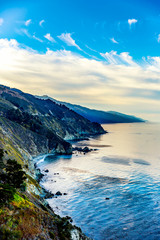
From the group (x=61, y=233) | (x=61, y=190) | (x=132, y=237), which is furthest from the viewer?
(x=61, y=190)

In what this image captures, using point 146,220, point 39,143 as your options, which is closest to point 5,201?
point 146,220

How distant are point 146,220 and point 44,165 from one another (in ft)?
238

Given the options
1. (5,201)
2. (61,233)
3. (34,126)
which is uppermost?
(34,126)

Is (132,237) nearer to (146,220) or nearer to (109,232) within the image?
(109,232)

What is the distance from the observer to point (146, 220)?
162 feet

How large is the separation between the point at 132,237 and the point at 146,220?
345 inches

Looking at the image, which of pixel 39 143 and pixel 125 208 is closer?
pixel 125 208

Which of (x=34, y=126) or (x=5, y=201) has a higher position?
(x=34, y=126)

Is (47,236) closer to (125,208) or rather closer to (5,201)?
(5,201)

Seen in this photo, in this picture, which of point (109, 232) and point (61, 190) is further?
point (61, 190)

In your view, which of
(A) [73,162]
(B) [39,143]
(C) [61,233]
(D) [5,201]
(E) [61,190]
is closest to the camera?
(D) [5,201]

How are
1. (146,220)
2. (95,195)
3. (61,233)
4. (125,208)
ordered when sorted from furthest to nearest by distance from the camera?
(95,195) < (125,208) < (146,220) < (61,233)

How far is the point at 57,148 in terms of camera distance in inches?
5896

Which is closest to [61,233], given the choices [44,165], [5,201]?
[5,201]
